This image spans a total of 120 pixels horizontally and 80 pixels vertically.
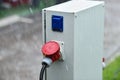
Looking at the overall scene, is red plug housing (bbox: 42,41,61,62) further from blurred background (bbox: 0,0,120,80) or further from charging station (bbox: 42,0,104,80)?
blurred background (bbox: 0,0,120,80)

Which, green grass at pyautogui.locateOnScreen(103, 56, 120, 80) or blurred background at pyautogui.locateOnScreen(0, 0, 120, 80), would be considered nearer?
green grass at pyautogui.locateOnScreen(103, 56, 120, 80)

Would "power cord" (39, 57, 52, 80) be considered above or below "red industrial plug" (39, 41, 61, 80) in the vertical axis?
below

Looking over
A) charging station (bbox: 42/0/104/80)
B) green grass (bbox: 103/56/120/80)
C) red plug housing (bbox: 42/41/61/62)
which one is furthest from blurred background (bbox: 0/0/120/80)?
red plug housing (bbox: 42/41/61/62)

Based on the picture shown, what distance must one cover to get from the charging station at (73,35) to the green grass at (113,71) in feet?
7.04

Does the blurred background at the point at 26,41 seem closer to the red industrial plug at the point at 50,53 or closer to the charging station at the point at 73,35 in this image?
the charging station at the point at 73,35

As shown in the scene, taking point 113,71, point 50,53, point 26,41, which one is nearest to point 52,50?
point 50,53

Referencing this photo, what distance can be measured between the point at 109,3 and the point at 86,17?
7.89 metres

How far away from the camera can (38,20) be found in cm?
955

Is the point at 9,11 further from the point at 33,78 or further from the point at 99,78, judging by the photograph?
the point at 99,78

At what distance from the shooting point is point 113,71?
5121 mm

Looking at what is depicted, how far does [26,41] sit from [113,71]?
125 inches

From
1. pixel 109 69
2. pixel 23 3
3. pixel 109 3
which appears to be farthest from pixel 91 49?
pixel 109 3

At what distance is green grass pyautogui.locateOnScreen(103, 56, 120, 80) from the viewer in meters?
4.82

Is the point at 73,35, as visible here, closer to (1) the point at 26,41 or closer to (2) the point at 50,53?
(2) the point at 50,53
